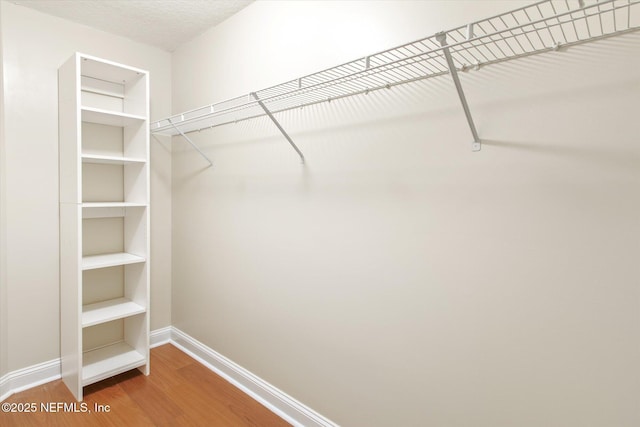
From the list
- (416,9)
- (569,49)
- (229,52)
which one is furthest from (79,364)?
(569,49)

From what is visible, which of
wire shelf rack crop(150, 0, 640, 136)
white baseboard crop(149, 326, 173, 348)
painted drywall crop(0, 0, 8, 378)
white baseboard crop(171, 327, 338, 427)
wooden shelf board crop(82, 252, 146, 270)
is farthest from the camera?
white baseboard crop(149, 326, 173, 348)

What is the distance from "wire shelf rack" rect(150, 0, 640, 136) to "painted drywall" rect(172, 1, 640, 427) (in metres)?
0.04

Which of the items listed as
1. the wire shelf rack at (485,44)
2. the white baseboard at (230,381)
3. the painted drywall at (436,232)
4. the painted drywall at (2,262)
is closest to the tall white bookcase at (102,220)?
the white baseboard at (230,381)

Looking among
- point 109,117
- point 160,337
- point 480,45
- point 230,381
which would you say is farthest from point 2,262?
point 480,45

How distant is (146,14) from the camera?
7.03ft

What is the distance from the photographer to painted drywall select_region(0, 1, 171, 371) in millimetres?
2051

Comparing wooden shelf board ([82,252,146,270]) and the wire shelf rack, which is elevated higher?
→ the wire shelf rack

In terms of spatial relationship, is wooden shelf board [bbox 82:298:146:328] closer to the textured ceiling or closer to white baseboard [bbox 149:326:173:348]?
white baseboard [bbox 149:326:173:348]

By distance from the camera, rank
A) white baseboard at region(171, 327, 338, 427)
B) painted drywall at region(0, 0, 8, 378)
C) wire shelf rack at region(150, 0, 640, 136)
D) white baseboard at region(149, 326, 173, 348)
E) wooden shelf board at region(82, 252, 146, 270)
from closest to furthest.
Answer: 1. wire shelf rack at region(150, 0, 640, 136)
2. white baseboard at region(171, 327, 338, 427)
3. painted drywall at region(0, 0, 8, 378)
4. wooden shelf board at region(82, 252, 146, 270)
5. white baseboard at region(149, 326, 173, 348)

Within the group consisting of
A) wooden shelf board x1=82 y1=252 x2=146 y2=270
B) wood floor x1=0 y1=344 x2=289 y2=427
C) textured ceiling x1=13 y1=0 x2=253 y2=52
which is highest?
textured ceiling x1=13 y1=0 x2=253 y2=52

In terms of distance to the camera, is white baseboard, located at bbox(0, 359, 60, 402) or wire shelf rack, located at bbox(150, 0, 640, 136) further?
white baseboard, located at bbox(0, 359, 60, 402)

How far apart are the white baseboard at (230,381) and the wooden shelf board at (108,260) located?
717 millimetres

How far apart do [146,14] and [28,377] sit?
2.42 m

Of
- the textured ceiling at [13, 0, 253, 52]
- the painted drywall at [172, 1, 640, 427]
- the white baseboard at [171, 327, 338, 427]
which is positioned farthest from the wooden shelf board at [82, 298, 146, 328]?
the textured ceiling at [13, 0, 253, 52]
